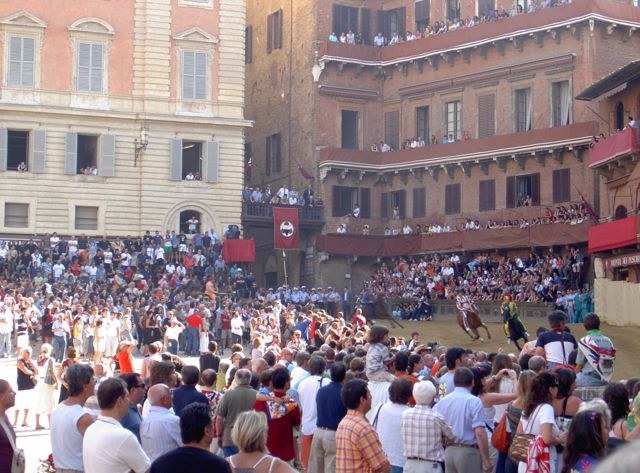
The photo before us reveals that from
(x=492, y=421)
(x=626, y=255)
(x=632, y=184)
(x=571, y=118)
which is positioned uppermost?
(x=571, y=118)

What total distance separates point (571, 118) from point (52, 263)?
2188 cm

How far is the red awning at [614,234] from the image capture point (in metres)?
39.1

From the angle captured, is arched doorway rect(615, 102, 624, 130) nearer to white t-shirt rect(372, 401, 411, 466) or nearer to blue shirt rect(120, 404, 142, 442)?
white t-shirt rect(372, 401, 411, 466)

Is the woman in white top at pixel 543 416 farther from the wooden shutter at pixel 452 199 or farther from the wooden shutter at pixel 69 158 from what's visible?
the wooden shutter at pixel 452 199

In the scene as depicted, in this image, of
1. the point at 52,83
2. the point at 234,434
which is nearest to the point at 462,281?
the point at 52,83

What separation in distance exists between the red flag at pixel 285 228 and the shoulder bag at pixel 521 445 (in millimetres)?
41539

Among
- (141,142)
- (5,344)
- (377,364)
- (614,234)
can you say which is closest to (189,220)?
(141,142)

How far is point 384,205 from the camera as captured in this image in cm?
5488

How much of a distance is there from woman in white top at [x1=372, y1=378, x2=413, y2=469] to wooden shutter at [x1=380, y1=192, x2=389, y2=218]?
1721 inches

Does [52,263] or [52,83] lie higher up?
[52,83]

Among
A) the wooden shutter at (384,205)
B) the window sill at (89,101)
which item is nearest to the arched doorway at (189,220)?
the window sill at (89,101)

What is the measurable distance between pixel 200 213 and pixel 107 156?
188 inches

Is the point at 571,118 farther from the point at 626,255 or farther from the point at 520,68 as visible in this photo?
the point at 626,255

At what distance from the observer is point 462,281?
1849 inches
